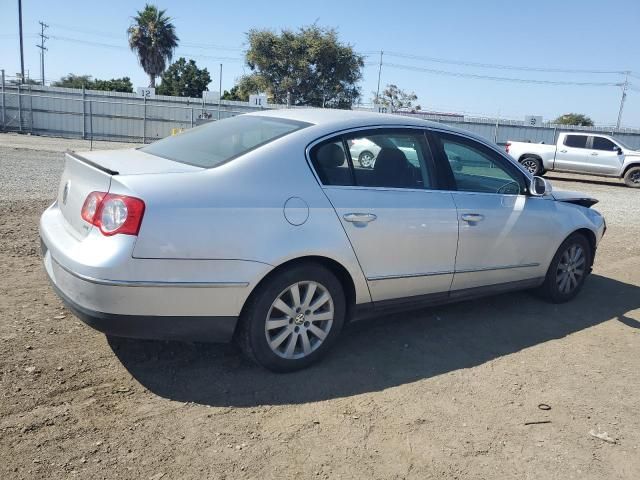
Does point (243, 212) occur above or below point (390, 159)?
below

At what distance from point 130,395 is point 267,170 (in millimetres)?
1534

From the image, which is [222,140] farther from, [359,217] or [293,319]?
[293,319]

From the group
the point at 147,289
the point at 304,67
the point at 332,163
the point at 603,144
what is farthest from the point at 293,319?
the point at 304,67

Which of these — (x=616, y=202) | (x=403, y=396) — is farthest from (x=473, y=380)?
(x=616, y=202)

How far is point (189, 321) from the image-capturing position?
3.19 meters

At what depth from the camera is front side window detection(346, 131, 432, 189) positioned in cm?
387

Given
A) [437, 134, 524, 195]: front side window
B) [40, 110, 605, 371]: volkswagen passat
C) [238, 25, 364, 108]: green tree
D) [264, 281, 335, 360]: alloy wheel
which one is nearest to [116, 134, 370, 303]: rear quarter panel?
[40, 110, 605, 371]: volkswagen passat

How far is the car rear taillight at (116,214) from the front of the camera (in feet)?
9.73

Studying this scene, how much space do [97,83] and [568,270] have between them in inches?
2369

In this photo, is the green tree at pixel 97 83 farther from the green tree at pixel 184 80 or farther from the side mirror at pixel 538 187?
the side mirror at pixel 538 187

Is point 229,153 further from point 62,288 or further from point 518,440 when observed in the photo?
point 518,440

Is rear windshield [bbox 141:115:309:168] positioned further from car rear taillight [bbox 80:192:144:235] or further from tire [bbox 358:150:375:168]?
car rear taillight [bbox 80:192:144:235]

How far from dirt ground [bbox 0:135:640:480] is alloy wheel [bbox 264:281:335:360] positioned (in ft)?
0.64

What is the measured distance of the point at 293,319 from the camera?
11.5 feet
